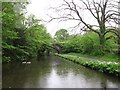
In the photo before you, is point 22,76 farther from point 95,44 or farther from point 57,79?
point 95,44

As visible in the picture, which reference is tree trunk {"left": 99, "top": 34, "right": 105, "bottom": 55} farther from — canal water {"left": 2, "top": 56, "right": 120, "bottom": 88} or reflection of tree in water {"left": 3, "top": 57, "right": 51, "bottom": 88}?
reflection of tree in water {"left": 3, "top": 57, "right": 51, "bottom": 88}

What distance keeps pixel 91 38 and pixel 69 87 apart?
1919 centimetres

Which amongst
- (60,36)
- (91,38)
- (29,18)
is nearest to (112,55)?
(91,38)

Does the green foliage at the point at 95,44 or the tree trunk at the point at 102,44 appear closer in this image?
the tree trunk at the point at 102,44

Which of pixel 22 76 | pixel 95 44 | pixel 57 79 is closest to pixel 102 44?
pixel 95 44

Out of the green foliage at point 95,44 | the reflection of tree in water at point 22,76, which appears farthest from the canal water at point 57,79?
the green foliage at point 95,44

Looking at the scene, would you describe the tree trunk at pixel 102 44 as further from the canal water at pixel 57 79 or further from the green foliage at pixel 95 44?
the canal water at pixel 57 79

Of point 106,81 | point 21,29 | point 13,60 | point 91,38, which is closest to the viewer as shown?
point 106,81

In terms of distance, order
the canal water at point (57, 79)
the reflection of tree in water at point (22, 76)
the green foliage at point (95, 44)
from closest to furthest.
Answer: the canal water at point (57, 79) → the reflection of tree in water at point (22, 76) → the green foliage at point (95, 44)

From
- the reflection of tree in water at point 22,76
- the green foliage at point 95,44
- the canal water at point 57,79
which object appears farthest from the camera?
the green foliage at point 95,44

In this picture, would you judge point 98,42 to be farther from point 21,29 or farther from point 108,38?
point 21,29

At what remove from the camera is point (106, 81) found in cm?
1024

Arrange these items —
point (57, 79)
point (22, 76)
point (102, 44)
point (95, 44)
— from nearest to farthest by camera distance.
Answer: point (57, 79)
point (22, 76)
point (102, 44)
point (95, 44)

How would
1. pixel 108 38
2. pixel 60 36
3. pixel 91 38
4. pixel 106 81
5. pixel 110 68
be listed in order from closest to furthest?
pixel 106 81 → pixel 110 68 → pixel 108 38 → pixel 91 38 → pixel 60 36
